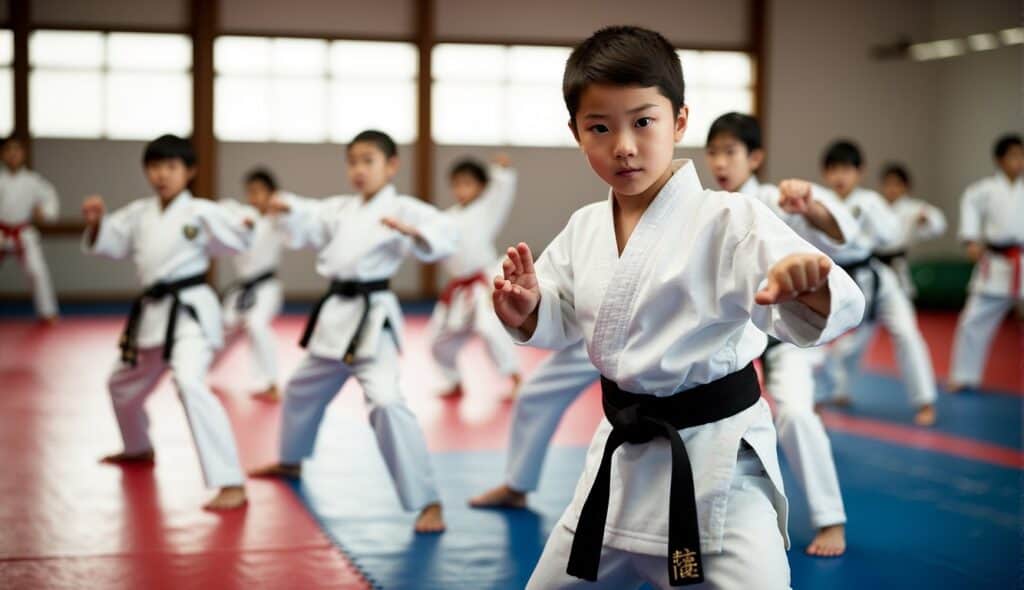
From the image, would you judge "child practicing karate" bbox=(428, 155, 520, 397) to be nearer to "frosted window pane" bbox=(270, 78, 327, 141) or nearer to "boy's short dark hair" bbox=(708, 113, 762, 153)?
"boy's short dark hair" bbox=(708, 113, 762, 153)

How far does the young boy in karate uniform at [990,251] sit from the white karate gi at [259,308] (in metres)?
4.41

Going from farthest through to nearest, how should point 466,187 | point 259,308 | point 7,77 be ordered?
A: 1. point 7,77
2. point 466,187
3. point 259,308

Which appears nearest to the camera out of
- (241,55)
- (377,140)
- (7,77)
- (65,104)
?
(377,140)

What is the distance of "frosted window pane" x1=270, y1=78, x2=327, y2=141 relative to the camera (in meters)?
12.5

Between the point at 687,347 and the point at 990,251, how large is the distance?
237 inches

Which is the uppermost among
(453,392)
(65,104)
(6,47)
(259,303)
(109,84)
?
(6,47)

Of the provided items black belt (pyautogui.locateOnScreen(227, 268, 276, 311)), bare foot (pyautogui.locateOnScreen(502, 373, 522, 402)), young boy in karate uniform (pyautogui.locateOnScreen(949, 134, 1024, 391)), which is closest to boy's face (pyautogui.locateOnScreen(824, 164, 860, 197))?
young boy in karate uniform (pyautogui.locateOnScreen(949, 134, 1024, 391))

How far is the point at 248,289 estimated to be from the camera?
724cm

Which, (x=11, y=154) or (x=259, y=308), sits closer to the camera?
(x=259, y=308)

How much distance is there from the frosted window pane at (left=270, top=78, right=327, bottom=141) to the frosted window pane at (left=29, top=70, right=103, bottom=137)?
186cm

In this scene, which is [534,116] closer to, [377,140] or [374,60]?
[374,60]

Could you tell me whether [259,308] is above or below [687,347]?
below

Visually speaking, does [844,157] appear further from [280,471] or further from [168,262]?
[168,262]

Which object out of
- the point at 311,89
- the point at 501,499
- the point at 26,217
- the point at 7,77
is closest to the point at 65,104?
the point at 7,77
